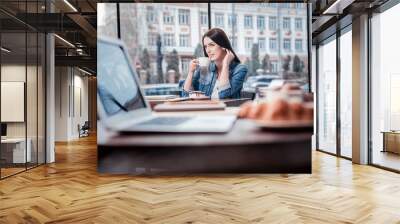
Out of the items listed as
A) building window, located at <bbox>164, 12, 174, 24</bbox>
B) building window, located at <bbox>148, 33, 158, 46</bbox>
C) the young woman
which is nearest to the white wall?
building window, located at <bbox>148, 33, 158, 46</bbox>

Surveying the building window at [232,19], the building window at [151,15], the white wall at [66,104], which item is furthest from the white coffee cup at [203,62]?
the white wall at [66,104]

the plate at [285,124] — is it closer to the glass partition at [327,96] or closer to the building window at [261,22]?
the building window at [261,22]

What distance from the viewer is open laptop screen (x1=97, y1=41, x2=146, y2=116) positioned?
596 centimetres

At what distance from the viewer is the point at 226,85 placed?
6016 millimetres

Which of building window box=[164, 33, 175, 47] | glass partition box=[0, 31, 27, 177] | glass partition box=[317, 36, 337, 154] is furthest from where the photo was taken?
glass partition box=[317, 36, 337, 154]

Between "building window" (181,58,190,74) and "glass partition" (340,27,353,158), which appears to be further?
"glass partition" (340,27,353,158)

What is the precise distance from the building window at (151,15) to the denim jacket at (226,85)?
3.51 ft

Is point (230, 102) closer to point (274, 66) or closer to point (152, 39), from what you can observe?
point (274, 66)

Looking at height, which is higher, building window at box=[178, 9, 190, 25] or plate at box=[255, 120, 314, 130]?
building window at box=[178, 9, 190, 25]

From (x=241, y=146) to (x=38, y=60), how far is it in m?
4.54

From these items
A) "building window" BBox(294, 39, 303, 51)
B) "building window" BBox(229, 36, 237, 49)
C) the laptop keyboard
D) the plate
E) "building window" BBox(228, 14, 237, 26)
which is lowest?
the plate

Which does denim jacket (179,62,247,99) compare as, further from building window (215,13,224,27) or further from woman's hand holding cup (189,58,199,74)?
building window (215,13,224,27)

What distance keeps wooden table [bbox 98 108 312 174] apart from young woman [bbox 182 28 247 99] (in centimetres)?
36

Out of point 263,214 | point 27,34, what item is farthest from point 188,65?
point 27,34
